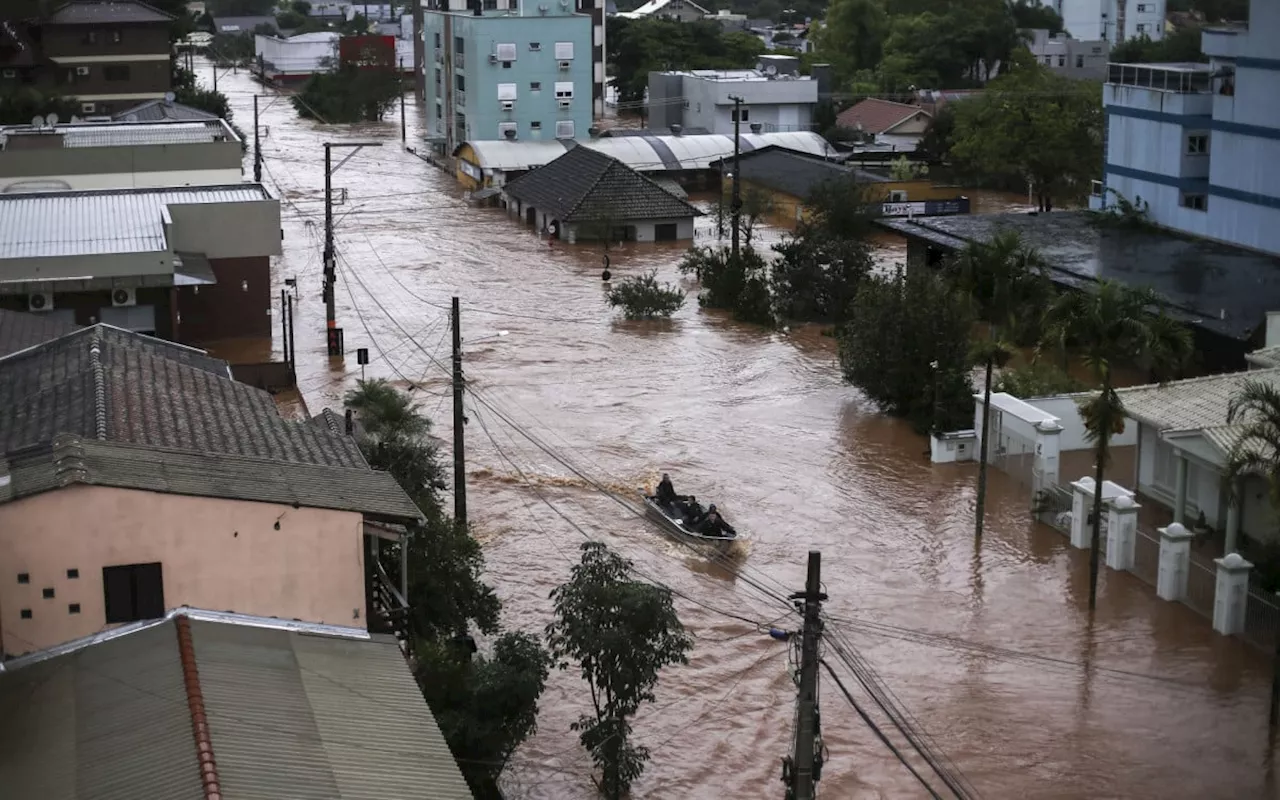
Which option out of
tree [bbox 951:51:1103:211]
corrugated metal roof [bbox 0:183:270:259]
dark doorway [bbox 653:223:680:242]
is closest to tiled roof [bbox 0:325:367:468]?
corrugated metal roof [bbox 0:183:270:259]

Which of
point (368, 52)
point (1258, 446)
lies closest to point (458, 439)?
point (1258, 446)

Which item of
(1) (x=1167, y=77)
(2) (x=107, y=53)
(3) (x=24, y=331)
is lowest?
(3) (x=24, y=331)

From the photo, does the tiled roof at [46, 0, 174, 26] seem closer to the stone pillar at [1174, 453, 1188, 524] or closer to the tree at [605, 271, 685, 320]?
the tree at [605, 271, 685, 320]

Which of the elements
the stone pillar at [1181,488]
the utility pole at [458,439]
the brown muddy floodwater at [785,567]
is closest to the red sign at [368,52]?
the brown muddy floodwater at [785,567]

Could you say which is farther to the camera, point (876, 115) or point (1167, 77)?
point (876, 115)

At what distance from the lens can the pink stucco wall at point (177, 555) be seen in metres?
14.8

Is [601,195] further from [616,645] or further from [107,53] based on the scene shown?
[616,645]

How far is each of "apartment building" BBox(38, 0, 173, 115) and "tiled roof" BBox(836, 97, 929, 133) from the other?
28743 mm

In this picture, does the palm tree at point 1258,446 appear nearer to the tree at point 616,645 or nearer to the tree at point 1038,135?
the tree at point 616,645

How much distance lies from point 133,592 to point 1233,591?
13668 mm

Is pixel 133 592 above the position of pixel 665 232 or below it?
above

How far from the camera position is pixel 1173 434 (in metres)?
24.7

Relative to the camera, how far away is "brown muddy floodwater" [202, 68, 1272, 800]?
1877cm

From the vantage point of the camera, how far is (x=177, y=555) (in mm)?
15117
